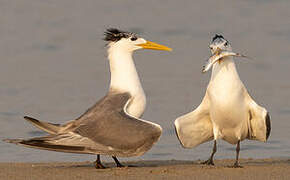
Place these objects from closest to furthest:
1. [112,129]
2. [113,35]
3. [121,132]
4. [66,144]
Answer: [66,144] → [121,132] → [112,129] → [113,35]

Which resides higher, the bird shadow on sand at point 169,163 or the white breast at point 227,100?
the white breast at point 227,100

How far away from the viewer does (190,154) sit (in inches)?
492

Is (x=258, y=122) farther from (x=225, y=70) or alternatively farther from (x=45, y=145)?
(x=45, y=145)

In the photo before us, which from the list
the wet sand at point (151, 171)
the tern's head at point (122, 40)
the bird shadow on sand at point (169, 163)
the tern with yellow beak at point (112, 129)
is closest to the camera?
the wet sand at point (151, 171)

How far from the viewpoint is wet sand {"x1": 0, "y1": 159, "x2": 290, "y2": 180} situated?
918 cm

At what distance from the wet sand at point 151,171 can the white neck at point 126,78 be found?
0.76 m

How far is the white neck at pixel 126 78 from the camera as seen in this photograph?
10438 mm

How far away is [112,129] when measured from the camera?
9766 mm

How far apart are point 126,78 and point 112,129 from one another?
1.18 metres

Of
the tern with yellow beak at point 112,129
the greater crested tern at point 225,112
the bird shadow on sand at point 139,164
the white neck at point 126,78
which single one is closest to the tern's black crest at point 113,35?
the white neck at point 126,78

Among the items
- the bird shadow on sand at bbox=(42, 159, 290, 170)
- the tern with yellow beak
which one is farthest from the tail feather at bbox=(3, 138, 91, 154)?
the bird shadow on sand at bbox=(42, 159, 290, 170)

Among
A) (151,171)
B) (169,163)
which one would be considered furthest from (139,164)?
(151,171)

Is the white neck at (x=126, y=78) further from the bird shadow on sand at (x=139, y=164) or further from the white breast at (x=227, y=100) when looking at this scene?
the white breast at (x=227, y=100)

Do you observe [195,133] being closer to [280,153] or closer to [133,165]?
[133,165]
